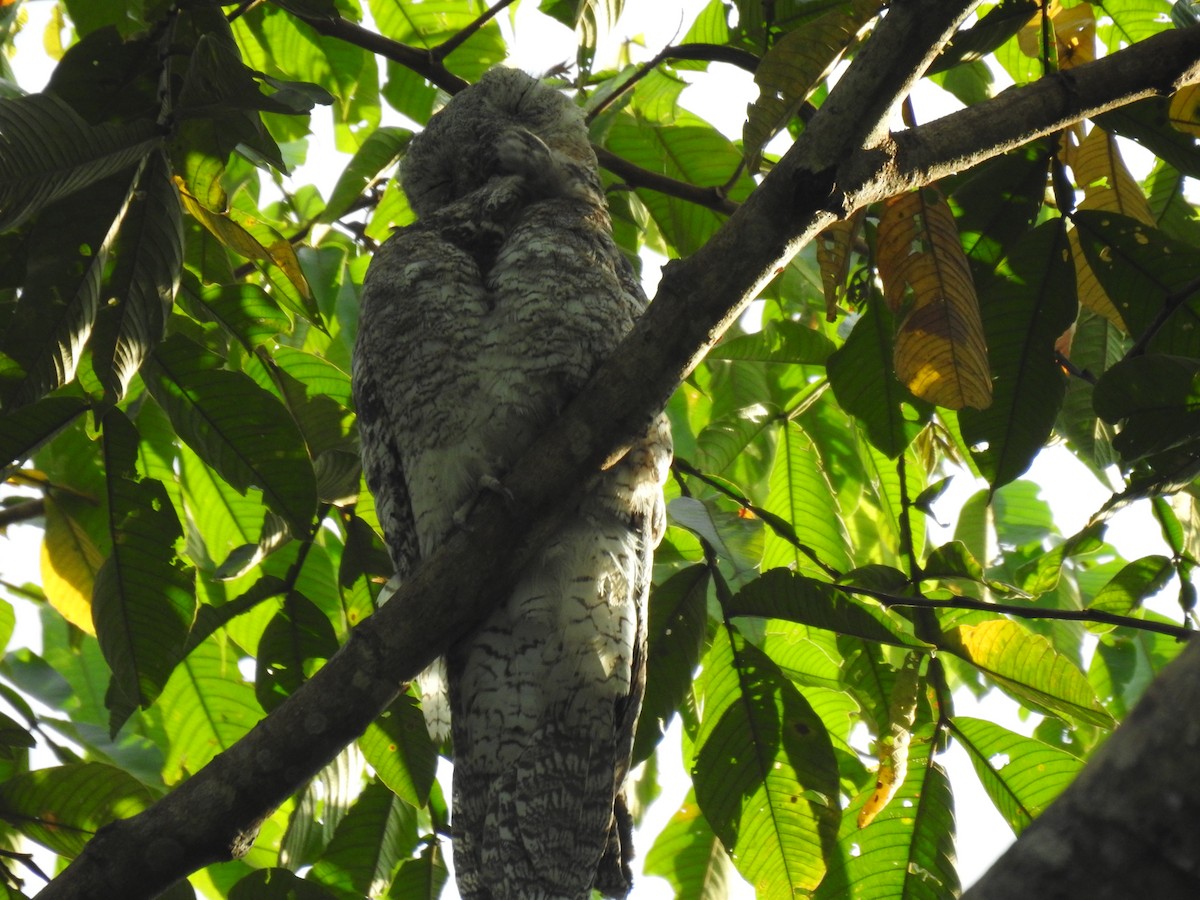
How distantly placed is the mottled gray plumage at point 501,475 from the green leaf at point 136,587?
48 cm

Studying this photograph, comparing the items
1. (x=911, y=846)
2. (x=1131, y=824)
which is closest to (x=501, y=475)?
(x=911, y=846)

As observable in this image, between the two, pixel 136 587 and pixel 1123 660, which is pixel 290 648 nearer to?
pixel 136 587

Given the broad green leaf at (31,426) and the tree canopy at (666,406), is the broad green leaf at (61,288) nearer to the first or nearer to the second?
the tree canopy at (666,406)

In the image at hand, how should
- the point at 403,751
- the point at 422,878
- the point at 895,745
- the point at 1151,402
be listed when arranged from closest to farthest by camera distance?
the point at 1151,402 < the point at 895,745 < the point at 403,751 < the point at 422,878

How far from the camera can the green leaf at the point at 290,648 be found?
2.59 meters

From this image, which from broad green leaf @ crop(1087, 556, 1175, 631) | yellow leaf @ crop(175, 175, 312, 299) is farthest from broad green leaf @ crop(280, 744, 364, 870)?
broad green leaf @ crop(1087, 556, 1175, 631)

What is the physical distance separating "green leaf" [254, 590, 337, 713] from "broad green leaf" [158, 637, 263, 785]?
293mm

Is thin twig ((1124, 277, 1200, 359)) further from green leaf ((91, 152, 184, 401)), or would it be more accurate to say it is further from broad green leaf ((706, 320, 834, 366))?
green leaf ((91, 152, 184, 401))

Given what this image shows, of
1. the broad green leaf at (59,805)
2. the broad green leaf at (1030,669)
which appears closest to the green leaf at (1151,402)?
the broad green leaf at (1030,669)

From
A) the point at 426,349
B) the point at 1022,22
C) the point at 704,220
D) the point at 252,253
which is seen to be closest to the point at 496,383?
the point at 426,349

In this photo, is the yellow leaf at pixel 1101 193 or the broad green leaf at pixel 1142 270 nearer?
the broad green leaf at pixel 1142 270

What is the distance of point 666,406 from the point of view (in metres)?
2.45

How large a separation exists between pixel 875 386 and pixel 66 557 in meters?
1.86

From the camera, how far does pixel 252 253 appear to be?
211 centimetres
